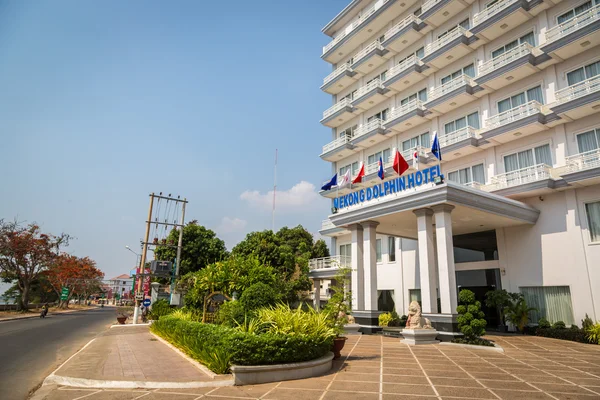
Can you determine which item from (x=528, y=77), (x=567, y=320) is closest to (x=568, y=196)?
(x=567, y=320)

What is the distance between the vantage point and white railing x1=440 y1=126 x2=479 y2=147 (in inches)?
926

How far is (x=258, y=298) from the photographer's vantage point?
1247 centimetres

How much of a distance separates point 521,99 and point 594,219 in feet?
26.5

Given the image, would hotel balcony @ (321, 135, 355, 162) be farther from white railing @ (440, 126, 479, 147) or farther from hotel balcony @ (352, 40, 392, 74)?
white railing @ (440, 126, 479, 147)

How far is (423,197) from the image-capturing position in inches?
679

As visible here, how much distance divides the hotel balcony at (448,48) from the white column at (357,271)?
1406cm

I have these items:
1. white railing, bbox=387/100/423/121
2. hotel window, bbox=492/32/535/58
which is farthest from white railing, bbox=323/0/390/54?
hotel window, bbox=492/32/535/58

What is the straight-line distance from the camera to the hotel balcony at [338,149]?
3344 centimetres

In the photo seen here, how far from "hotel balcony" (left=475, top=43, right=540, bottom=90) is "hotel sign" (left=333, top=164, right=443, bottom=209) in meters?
9.60

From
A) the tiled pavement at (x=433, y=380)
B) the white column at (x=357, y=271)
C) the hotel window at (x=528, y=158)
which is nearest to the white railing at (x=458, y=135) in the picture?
the hotel window at (x=528, y=158)

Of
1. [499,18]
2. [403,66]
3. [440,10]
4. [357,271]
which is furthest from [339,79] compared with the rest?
[357,271]

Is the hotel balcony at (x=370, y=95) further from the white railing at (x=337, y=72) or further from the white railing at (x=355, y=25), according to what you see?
the white railing at (x=355, y=25)

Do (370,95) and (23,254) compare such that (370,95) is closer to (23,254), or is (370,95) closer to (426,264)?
(426,264)

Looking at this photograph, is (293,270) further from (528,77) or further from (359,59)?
(528,77)
